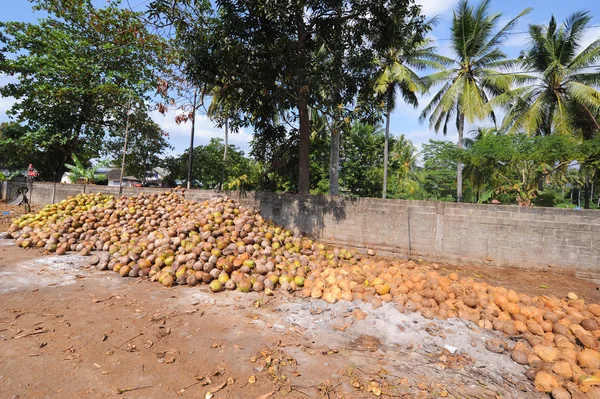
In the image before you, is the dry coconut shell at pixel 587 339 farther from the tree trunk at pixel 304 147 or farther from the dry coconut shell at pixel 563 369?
the tree trunk at pixel 304 147

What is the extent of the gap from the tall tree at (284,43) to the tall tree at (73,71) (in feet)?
31.9

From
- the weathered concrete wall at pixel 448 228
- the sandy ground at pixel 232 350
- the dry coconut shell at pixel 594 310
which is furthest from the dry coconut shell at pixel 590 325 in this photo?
the weathered concrete wall at pixel 448 228

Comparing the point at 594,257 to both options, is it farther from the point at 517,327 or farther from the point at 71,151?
the point at 71,151

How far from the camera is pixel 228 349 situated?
312cm

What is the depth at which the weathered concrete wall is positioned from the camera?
6660 millimetres

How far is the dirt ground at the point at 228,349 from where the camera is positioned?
2.55 m

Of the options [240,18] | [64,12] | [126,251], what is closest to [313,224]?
[126,251]

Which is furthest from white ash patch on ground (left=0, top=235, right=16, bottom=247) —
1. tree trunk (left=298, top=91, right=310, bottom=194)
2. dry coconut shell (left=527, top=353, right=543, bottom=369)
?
dry coconut shell (left=527, top=353, right=543, bottom=369)

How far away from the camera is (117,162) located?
20.1m

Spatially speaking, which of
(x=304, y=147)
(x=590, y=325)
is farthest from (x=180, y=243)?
(x=590, y=325)

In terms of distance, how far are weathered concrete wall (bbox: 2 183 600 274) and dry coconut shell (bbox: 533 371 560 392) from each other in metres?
5.15

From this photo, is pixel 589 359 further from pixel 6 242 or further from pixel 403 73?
pixel 403 73

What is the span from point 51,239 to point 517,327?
28.8ft

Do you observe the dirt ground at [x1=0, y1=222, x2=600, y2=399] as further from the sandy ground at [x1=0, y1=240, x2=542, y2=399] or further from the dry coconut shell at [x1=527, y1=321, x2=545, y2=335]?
the dry coconut shell at [x1=527, y1=321, x2=545, y2=335]
